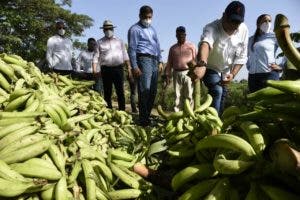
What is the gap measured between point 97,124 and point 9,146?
1561mm

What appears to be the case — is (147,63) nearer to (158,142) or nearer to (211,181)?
(158,142)

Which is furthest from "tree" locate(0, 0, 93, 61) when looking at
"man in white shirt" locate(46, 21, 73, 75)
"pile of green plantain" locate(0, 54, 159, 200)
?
"pile of green plantain" locate(0, 54, 159, 200)

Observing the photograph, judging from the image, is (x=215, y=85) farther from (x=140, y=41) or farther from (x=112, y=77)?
(x=112, y=77)

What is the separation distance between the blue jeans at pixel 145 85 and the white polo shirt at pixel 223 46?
1.60 meters

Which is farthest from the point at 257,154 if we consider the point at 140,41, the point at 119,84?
the point at 119,84

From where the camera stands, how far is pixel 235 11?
5414 mm

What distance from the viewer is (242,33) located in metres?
6.14

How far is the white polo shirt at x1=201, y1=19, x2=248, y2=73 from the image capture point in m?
5.63

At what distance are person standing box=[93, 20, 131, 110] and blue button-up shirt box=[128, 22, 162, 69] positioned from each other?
1599 mm

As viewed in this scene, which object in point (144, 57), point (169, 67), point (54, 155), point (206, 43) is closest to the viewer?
point (54, 155)

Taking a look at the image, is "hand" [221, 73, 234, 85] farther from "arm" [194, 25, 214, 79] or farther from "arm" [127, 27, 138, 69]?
"arm" [127, 27, 138, 69]

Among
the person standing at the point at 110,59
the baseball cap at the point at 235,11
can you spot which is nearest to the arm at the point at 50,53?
the person standing at the point at 110,59

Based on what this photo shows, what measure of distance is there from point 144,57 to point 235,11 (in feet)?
7.88

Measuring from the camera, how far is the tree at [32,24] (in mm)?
20094
